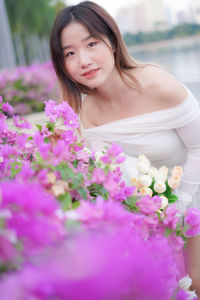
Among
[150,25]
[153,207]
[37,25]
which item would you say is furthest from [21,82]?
[37,25]

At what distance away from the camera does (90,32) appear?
1.77 metres

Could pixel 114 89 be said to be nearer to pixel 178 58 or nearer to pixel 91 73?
pixel 91 73

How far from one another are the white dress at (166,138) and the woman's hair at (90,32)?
9.3 inches

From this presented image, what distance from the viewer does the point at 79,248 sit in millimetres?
481

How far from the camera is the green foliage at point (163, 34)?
13.5 ft

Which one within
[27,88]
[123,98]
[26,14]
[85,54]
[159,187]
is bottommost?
[27,88]

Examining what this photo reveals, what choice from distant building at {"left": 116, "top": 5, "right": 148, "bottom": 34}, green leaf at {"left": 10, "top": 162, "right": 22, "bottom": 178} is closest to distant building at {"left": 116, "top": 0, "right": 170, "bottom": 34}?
distant building at {"left": 116, "top": 5, "right": 148, "bottom": 34}

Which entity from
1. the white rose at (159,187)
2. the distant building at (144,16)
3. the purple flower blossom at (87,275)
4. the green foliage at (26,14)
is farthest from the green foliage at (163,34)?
the green foliage at (26,14)

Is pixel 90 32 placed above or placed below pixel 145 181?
above

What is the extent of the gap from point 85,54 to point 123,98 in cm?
54

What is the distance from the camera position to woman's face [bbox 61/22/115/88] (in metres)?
1.75

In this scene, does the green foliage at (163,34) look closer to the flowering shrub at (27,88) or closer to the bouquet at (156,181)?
the flowering shrub at (27,88)

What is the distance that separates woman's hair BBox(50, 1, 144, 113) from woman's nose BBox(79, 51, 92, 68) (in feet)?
0.37

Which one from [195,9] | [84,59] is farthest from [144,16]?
[84,59]
